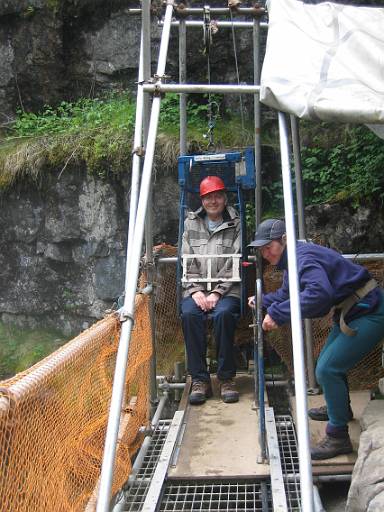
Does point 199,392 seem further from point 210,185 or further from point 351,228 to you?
point 351,228

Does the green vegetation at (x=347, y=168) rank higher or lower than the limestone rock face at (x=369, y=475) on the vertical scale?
higher

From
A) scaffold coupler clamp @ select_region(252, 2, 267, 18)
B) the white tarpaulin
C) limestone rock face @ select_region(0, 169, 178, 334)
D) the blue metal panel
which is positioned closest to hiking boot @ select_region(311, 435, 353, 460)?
the white tarpaulin

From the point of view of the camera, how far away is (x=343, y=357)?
3545mm

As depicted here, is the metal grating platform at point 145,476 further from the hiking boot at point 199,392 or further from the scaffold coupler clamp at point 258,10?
the scaffold coupler clamp at point 258,10

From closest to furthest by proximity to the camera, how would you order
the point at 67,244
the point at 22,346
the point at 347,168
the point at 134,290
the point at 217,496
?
the point at 134,290
the point at 217,496
the point at 347,168
the point at 67,244
the point at 22,346

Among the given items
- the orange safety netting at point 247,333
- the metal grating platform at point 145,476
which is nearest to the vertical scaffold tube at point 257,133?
the orange safety netting at point 247,333

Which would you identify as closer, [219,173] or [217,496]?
[217,496]

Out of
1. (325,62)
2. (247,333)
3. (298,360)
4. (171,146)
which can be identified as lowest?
(247,333)

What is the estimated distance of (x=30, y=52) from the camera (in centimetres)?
926

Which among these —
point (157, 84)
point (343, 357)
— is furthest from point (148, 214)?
point (343, 357)

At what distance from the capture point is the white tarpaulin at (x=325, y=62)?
2.82 metres

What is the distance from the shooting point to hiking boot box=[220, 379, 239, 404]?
456cm

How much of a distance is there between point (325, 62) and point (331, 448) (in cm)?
239

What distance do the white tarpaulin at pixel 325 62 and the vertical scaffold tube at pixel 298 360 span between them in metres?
0.24
